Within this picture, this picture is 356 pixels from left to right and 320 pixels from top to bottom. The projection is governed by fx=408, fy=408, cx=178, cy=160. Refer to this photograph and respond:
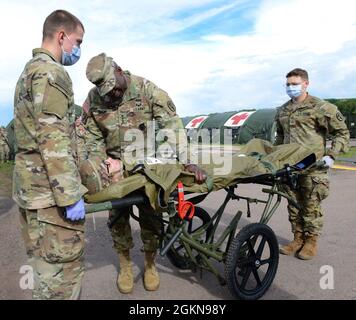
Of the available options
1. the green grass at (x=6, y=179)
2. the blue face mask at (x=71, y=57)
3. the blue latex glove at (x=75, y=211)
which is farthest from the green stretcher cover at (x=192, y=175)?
the green grass at (x=6, y=179)

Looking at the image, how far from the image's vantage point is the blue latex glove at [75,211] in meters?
2.59

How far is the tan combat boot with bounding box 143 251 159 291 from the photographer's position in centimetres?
399

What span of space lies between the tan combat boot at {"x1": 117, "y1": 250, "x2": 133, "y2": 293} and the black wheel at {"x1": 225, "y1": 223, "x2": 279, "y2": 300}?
1.04 metres

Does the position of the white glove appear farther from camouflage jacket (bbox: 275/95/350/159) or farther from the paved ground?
the paved ground

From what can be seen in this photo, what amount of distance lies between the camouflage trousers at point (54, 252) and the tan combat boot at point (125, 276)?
1236mm

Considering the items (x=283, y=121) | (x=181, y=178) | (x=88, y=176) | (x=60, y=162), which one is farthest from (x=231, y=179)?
(x=283, y=121)

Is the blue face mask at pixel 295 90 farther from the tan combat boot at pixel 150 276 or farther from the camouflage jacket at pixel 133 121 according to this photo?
the tan combat boot at pixel 150 276

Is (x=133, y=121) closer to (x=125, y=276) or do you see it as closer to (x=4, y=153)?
(x=125, y=276)

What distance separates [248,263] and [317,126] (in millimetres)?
Result: 1923

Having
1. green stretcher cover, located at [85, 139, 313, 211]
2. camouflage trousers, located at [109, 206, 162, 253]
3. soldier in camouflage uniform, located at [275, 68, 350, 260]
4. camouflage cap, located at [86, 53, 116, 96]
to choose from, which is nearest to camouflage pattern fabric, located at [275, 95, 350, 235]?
soldier in camouflage uniform, located at [275, 68, 350, 260]

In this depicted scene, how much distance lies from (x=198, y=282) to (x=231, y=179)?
4.47 feet

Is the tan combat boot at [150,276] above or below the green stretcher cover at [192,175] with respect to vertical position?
below

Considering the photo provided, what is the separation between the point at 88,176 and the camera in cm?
293
